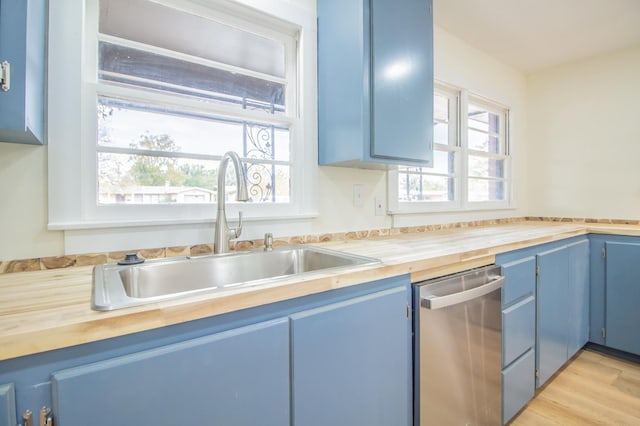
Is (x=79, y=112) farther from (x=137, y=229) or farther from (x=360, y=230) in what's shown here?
(x=360, y=230)

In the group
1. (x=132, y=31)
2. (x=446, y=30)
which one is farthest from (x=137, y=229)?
(x=446, y=30)

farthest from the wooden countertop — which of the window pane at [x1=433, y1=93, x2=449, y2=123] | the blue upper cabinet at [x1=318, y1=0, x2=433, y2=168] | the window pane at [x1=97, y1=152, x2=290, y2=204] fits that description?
the window pane at [x1=433, y1=93, x2=449, y2=123]

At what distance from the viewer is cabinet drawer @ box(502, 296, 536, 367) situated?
149cm

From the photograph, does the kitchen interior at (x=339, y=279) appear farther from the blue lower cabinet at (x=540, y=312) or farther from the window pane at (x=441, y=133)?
the window pane at (x=441, y=133)

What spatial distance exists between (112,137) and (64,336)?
927mm

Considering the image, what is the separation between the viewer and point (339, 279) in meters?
0.92

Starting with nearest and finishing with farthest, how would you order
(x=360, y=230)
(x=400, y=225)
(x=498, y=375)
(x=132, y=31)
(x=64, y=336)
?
(x=64, y=336)
(x=132, y=31)
(x=498, y=375)
(x=360, y=230)
(x=400, y=225)

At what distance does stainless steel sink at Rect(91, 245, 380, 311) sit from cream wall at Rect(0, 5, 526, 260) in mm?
183

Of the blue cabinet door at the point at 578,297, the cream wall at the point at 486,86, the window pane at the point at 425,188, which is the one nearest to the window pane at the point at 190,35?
the window pane at the point at 425,188

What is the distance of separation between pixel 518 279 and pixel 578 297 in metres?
1.02

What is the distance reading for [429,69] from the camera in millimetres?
1720

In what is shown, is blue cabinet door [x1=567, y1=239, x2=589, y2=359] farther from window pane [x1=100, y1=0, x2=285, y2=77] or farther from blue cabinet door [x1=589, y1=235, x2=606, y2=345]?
window pane [x1=100, y1=0, x2=285, y2=77]

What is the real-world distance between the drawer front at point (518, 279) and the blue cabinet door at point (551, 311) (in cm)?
9

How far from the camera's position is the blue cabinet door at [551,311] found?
1770 millimetres
